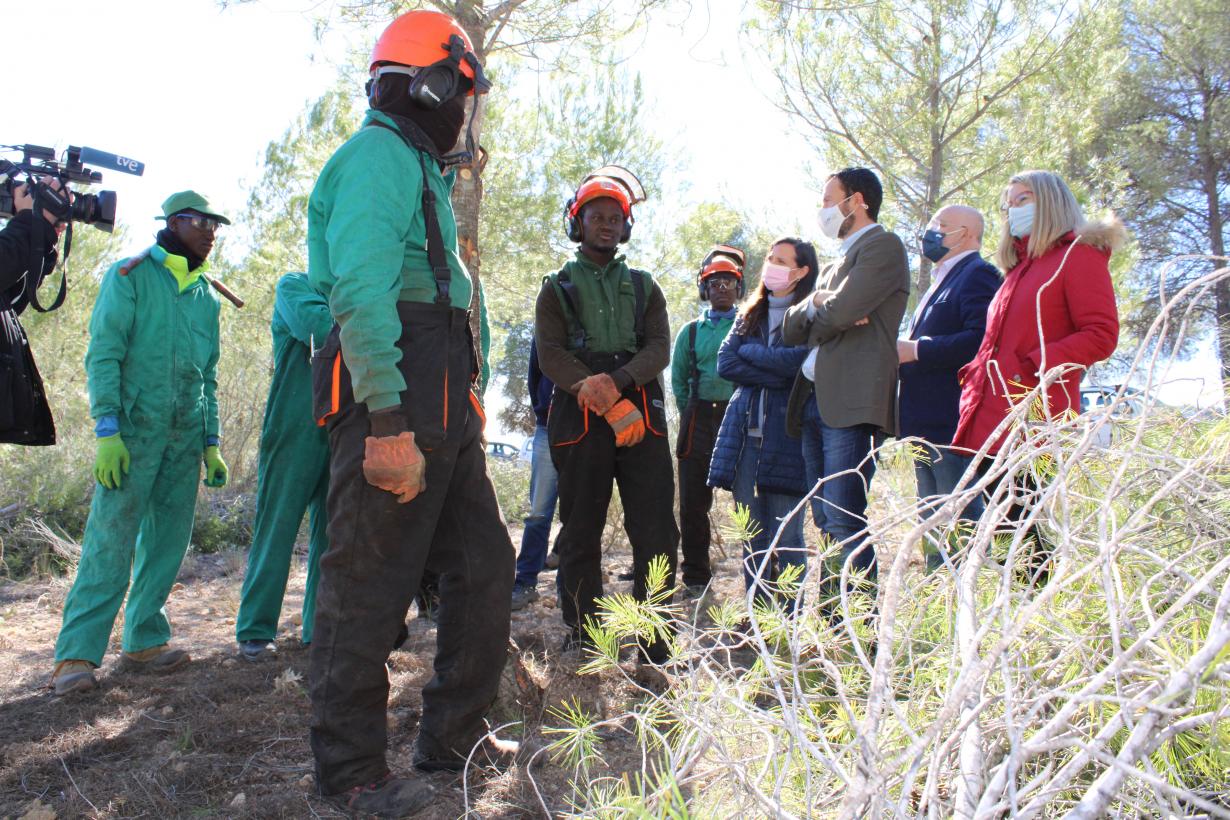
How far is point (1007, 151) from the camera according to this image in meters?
9.50

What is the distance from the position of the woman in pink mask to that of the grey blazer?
37 cm

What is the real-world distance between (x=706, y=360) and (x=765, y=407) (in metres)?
1.41

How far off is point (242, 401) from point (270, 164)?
3.59m

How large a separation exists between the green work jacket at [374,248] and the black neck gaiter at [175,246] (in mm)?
1760

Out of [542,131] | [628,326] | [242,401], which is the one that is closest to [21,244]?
[628,326]

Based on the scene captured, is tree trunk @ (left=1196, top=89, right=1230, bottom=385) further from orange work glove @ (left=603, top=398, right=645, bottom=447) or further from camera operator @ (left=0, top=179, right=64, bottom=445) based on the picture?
camera operator @ (left=0, top=179, right=64, bottom=445)

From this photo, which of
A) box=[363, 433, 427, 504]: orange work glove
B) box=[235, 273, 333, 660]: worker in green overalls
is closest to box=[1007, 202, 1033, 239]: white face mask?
box=[363, 433, 427, 504]: orange work glove

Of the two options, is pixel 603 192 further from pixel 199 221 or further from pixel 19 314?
pixel 19 314

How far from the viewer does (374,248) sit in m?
2.31

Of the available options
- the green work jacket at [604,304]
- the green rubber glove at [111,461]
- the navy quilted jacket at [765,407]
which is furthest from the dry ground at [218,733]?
the green work jacket at [604,304]

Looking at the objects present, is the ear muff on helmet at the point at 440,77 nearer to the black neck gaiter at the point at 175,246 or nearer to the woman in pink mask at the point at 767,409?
the black neck gaiter at the point at 175,246

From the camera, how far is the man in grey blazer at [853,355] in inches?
138

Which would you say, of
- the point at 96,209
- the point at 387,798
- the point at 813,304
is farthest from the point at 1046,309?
the point at 96,209

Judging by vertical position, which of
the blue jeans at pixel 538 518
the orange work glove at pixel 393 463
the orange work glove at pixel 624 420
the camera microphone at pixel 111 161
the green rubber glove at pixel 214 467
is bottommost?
the blue jeans at pixel 538 518
